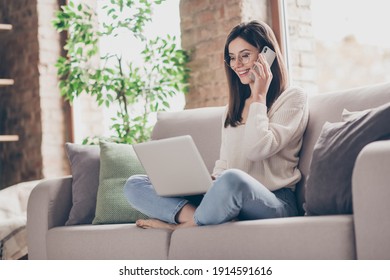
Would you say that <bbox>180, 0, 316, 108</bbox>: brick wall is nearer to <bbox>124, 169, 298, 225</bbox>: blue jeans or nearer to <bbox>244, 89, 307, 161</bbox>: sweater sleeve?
<bbox>244, 89, 307, 161</bbox>: sweater sleeve

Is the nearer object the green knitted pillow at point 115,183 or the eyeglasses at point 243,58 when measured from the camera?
the eyeglasses at point 243,58

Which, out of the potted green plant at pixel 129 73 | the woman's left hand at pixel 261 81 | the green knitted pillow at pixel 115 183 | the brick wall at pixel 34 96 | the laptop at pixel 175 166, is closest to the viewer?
the laptop at pixel 175 166

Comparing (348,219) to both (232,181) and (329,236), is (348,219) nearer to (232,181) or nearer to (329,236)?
(329,236)

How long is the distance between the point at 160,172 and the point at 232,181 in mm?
287

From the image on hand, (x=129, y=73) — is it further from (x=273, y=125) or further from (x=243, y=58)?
(x=273, y=125)

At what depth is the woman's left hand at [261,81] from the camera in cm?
274

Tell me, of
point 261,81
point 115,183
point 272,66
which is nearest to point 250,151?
point 261,81

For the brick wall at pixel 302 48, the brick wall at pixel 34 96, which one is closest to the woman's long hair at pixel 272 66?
the brick wall at pixel 302 48

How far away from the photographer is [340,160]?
230 centimetres

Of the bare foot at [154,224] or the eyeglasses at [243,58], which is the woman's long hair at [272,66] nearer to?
the eyeglasses at [243,58]

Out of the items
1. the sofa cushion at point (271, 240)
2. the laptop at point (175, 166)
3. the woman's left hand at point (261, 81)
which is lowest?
the sofa cushion at point (271, 240)

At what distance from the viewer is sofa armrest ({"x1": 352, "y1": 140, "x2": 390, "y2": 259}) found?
6.38ft

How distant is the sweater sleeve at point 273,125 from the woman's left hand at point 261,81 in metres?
0.05
